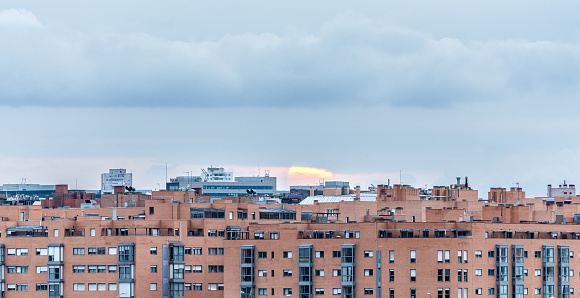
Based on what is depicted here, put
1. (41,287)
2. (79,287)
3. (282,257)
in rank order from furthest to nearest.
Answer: (41,287), (79,287), (282,257)

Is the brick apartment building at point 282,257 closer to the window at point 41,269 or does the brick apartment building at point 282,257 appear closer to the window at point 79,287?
the window at point 79,287

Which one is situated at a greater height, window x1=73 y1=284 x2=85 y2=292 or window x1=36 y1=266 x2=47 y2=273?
window x1=36 y1=266 x2=47 y2=273

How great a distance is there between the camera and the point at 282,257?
138 metres

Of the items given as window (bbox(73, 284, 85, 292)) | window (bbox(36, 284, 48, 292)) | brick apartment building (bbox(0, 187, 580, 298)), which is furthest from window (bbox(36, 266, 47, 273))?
window (bbox(73, 284, 85, 292))

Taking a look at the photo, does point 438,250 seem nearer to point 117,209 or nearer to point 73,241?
point 73,241

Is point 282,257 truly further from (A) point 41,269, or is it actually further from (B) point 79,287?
(A) point 41,269

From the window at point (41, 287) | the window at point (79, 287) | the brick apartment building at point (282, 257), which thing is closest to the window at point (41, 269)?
the brick apartment building at point (282, 257)

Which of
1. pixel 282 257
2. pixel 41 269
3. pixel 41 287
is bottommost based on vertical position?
pixel 41 287

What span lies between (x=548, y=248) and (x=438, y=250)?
1248cm

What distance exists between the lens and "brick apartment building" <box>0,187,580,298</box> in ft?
445

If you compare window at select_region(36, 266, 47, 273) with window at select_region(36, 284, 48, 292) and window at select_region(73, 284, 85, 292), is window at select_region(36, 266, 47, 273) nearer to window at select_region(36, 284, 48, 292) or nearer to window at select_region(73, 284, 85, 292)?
window at select_region(36, 284, 48, 292)

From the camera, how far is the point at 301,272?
137875mm

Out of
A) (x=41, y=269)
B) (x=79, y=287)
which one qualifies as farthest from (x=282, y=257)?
(x=41, y=269)

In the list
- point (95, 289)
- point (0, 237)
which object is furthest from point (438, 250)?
point (0, 237)
